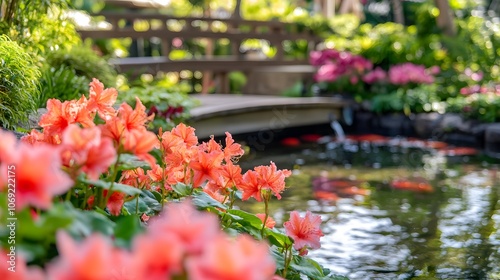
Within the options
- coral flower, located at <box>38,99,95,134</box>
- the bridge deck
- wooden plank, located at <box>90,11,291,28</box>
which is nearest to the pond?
the bridge deck

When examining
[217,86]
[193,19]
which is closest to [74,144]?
[193,19]

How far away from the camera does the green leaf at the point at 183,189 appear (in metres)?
2.17

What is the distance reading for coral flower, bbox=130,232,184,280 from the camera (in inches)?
40.3

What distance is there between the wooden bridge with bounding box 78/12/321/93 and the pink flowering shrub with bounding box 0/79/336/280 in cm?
699

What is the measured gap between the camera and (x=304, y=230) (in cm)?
214

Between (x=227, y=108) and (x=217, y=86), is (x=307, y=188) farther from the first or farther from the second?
(x=217, y=86)

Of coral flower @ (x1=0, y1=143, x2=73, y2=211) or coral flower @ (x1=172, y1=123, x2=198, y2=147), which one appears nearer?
coral flower @ (x1=0, y1=143, x2=73, y2=211)

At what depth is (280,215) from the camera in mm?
5316

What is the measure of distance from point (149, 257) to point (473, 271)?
10.6ft

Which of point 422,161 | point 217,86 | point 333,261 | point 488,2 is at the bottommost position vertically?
point 333,261

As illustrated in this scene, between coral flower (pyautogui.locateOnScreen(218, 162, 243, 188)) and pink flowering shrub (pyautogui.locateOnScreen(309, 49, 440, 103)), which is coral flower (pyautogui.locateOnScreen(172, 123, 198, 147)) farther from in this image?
pink flowering shrub (pyautogui.locateOnScreen(309, 49, 440, 103))

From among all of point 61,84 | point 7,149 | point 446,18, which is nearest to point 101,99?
point 7,149

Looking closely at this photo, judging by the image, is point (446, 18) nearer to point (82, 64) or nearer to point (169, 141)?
point (82, 64)

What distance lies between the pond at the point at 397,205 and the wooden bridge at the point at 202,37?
99.9 inches
